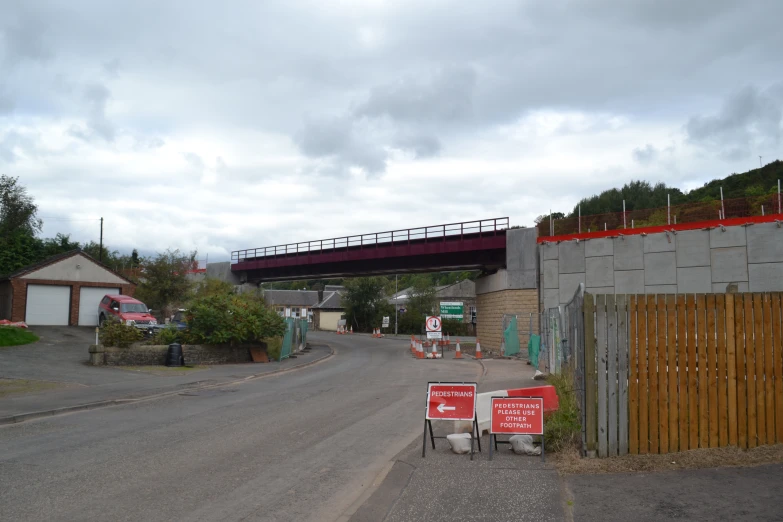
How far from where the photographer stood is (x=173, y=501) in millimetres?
6617

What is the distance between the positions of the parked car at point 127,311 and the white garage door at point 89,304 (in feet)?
3.26

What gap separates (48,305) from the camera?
3709cm

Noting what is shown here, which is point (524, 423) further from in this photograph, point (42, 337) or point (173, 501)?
point (42, 337)

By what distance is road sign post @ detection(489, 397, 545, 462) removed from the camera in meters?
8.46

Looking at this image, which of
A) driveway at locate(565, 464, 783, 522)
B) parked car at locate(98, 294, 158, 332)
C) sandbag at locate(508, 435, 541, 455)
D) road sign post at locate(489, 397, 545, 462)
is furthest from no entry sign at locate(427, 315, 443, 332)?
driveway at locate(565, 464, 783, 522)

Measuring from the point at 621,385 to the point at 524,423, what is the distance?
140cm

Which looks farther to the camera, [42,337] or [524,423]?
[42,337]

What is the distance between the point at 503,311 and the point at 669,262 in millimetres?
9426

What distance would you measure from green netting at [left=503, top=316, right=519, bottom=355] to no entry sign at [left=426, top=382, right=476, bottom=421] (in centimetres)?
2444

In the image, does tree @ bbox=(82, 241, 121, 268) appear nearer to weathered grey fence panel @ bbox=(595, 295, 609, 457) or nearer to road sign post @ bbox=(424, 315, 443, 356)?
road sign post @ bbox=(424, 315, 443, 356)

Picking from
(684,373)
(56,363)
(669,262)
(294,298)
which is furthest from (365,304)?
(684,373)

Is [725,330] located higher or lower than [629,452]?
higher

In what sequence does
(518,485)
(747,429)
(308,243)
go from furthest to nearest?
(308,243)
(747,429)
(518,485)

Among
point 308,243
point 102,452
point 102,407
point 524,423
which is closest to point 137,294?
point 308,243
